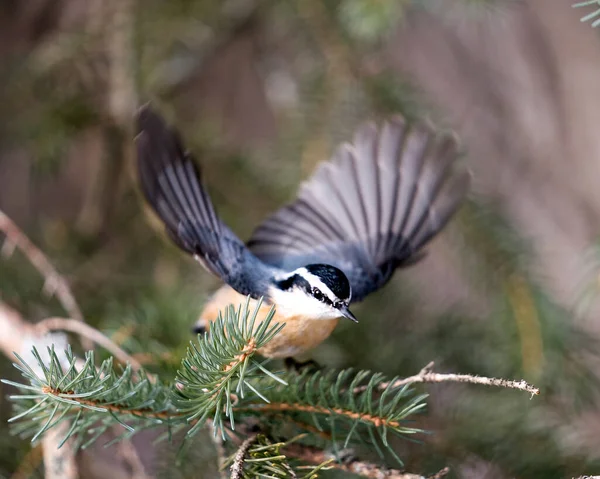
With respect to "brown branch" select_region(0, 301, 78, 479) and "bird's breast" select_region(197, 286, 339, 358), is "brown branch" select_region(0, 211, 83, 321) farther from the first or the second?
"bird's breast" select_region(197, 286, 339, 358)

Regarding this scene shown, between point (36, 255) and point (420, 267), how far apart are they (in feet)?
3.46

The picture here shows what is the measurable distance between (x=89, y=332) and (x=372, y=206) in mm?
377

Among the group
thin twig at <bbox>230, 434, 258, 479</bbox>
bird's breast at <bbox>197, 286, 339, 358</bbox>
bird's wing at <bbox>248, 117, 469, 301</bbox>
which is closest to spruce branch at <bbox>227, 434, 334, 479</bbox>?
thin twig at <bbox>230, 434, 258, 479</bbox>

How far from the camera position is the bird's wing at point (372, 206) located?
89 cm

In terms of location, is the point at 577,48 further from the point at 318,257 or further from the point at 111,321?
the point at 111,321

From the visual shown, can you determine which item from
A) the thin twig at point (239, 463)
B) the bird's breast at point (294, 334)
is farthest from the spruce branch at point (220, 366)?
the bird's breast at point (294, 334)

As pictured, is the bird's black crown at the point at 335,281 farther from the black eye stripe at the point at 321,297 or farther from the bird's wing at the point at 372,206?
the bird's wing at the point at 372,206

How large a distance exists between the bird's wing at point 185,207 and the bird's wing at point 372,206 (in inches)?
4.7

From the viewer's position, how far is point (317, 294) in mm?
727

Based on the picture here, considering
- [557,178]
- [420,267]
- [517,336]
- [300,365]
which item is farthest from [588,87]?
[300,365]

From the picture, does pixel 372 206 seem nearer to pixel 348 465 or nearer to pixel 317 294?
pixel 317 294

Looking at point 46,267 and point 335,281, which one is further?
point 46,267

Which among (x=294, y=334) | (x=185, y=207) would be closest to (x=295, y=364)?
(x=294, y=334)

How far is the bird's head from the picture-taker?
2.34 ft
